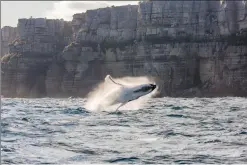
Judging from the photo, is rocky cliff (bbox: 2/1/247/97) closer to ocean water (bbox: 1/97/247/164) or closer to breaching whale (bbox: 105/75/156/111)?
breaching whale (bbox: 105/75/156/111)

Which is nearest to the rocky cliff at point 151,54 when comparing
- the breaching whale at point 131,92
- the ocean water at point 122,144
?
the breaching whale at point 131,92

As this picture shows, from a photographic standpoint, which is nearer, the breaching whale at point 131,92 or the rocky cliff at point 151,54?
the breaching whale at point 131,92

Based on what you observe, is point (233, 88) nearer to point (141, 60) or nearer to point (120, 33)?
point (141, 60)

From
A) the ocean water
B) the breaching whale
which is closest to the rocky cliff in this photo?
the breaching whale

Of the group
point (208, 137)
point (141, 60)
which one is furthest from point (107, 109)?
point (141, 60)

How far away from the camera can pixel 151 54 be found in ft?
587

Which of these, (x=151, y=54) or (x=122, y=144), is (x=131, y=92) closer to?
(x=122, y=144)

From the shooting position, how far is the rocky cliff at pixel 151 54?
16750 cm

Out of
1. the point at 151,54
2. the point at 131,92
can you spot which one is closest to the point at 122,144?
the point at 131,92

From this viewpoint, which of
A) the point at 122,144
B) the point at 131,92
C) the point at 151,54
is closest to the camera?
the point at 122,144

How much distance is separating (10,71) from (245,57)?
99.4 metres

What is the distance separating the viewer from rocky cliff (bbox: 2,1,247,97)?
16750cm

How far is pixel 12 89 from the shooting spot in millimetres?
191250

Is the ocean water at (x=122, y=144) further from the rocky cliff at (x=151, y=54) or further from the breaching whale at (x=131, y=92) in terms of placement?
the rocky cliff at (x=151, y=54)
